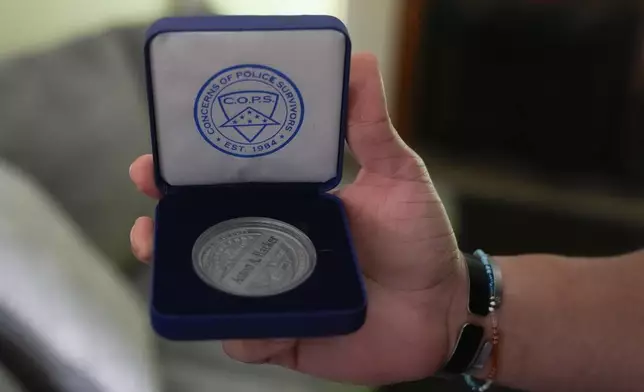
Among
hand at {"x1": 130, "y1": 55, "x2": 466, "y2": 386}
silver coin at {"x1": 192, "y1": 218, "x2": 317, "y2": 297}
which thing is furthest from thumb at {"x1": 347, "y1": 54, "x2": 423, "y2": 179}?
silver coin at {"x1": 192, "y1": 218, "x2": 317, "y2": 297}

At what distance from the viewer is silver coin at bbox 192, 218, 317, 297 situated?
0.57m

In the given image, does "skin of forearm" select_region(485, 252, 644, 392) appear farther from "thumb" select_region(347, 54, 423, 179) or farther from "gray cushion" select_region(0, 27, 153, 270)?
"gray cushion" select_region(0, 27, 153, 270)

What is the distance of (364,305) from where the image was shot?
54cm

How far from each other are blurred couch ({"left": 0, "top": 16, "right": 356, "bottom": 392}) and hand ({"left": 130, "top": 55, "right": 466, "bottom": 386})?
20 centimetres

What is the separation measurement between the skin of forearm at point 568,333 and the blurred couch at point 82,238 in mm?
398

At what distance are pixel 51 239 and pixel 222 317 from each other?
422 millimetres

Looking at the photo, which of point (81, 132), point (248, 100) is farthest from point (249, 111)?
point (81, 132)

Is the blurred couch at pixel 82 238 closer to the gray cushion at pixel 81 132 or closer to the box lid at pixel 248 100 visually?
the gray cushion at pixel 81 132

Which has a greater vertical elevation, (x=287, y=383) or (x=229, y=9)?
(x=229, y=9)

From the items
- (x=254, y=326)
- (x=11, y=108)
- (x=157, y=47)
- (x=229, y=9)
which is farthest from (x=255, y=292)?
(x=229, y=9)

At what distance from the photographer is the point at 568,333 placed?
750 millimetres

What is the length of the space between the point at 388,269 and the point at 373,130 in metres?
0.13

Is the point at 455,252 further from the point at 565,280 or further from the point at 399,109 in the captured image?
the point at 399,109

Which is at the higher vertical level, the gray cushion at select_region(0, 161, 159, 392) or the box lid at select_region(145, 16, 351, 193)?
the box lid at select_region(145, 16, 351, 193)
